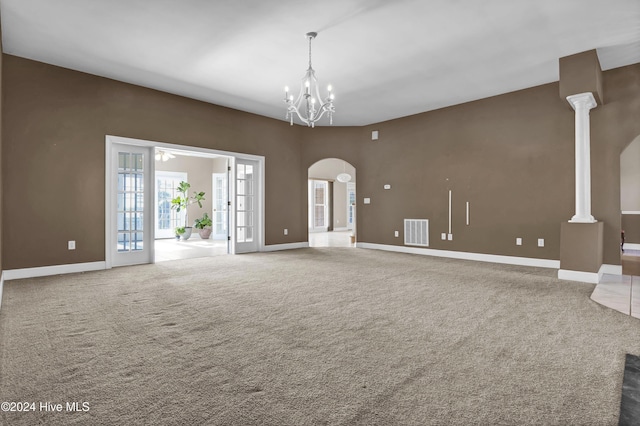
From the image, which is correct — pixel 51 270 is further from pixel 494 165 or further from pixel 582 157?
pixel 582 157

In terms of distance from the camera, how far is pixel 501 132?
19.2ft

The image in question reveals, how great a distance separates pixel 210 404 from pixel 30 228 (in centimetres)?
444

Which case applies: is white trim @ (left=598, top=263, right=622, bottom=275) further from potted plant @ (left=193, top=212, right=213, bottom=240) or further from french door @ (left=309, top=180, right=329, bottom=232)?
potted plant @ (left=193, top=212, right=213, bottom=240)

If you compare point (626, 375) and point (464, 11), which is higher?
point (464, 11)

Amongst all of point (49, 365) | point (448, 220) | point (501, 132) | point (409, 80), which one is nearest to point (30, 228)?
point (49, 365)

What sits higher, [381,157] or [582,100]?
[582,100]

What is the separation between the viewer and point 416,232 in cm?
715

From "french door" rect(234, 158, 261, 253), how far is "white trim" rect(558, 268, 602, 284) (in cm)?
539

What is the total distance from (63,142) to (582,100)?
7.03 metres

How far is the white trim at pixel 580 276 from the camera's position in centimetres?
422

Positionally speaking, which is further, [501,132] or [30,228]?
[501,132]

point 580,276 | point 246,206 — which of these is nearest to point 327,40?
point 246,206

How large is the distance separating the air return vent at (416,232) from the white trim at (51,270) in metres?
5.60

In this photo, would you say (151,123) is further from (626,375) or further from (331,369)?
(626,375)
